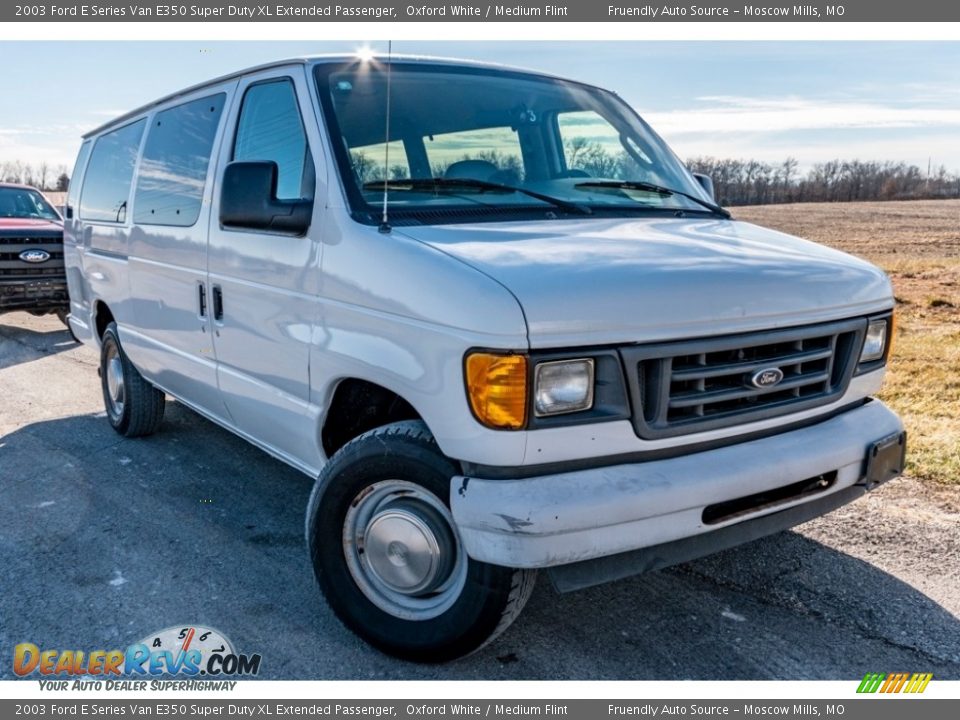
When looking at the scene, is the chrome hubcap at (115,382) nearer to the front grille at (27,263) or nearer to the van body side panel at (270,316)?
the van body side panel at (270,316)

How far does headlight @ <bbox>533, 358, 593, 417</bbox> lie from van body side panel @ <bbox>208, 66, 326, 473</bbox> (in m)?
1.14

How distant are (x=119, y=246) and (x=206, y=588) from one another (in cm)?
274

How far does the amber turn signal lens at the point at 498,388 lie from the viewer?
253cm

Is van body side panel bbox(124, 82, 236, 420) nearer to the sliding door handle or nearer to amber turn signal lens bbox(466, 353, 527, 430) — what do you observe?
the sliding door handle

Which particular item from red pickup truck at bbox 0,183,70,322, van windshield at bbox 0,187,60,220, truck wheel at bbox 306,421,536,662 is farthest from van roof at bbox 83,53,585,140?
van windshield at bbox 0,187,60,220

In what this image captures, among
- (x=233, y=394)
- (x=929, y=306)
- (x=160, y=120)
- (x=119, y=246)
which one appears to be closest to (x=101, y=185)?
(x=119, y=246)

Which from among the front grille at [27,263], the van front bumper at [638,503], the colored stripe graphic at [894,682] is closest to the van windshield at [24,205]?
the front grille at [27,263]

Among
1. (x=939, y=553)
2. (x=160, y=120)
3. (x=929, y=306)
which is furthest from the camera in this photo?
(x=929, y=306)

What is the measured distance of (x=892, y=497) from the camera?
4469mm

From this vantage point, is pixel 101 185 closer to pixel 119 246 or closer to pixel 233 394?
pixel 119 246

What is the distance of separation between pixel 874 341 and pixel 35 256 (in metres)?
10.3

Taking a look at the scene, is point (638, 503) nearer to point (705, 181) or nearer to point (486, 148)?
point (486, 148)

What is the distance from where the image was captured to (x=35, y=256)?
10586 mm

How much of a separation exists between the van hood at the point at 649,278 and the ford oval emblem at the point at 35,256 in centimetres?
926
